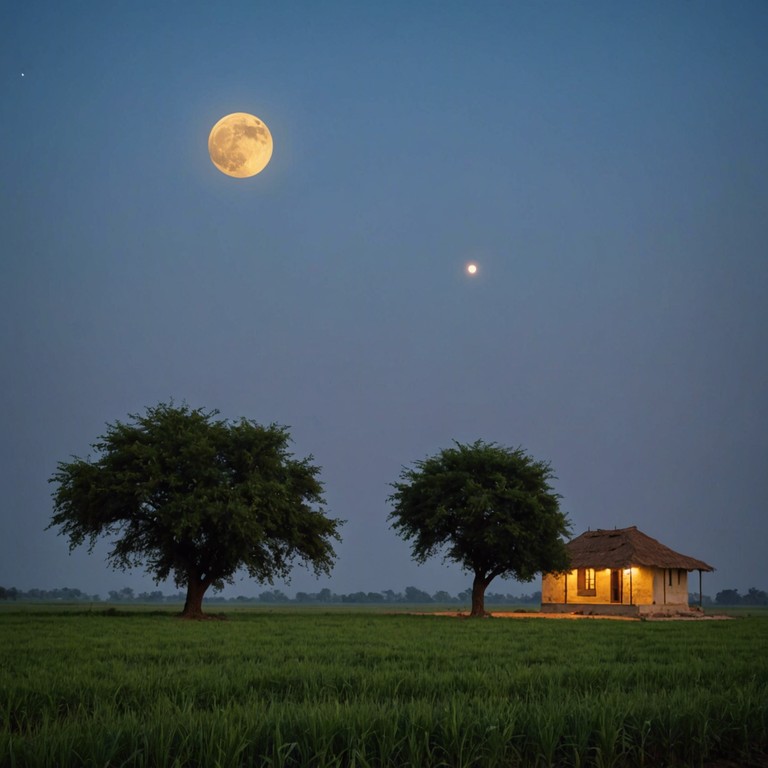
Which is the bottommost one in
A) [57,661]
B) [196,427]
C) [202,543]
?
[57,661]

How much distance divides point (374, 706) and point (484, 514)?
3852 centimetres

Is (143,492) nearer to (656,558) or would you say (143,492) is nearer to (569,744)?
(569,744)

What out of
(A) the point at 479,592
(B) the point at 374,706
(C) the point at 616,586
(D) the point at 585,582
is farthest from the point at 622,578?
(B) the point at 374,706

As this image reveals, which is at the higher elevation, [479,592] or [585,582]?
[585,582]

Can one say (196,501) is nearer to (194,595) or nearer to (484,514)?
(194,595)

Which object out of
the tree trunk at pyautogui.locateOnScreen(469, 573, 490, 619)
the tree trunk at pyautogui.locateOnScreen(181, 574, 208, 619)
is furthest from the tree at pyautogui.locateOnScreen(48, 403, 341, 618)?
the tree trunk at pyautogui.locateOnScreen(469, 573, 490, 619)

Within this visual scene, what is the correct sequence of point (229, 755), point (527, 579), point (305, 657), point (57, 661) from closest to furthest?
point (229, 755) → point (57, 661) → point (305, 657) → point (527, 579)

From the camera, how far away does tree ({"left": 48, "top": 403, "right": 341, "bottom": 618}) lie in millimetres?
38531

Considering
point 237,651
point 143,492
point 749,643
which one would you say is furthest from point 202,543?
point 749,643

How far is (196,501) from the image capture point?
37969 mm

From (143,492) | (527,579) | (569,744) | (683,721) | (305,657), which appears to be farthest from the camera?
(527,579)

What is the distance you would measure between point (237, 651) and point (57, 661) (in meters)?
4.17

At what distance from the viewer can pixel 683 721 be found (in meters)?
8.69

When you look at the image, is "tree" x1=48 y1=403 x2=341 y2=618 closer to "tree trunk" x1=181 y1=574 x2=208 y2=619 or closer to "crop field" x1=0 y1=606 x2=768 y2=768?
"tree trunk" x1=181 y1=574 x2=208 y2=619
